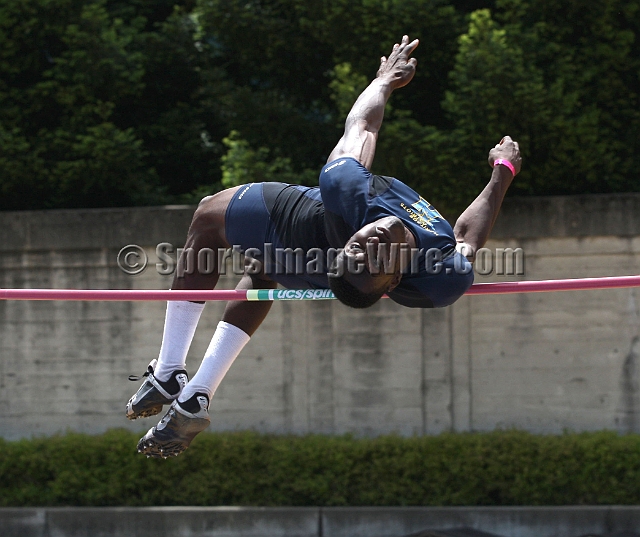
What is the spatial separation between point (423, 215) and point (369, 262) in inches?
19.9

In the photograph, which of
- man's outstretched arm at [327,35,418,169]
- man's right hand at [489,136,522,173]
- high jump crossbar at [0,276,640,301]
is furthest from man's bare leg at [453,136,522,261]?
man's outstretched arm at [327,35,418,169]

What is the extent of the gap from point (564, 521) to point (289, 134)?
195 inches

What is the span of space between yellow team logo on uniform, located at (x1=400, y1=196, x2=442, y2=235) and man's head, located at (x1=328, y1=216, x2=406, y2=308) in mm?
220

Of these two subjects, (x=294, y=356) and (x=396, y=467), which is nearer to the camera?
(x=396, y=467)

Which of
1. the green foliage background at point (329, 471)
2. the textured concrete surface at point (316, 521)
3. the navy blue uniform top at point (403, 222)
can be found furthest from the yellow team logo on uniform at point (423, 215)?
the green foliage background at point (329, 471)

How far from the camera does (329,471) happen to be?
8.55 meters

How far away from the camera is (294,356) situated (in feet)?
29.7

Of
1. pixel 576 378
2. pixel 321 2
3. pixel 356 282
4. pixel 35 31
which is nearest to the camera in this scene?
pixel 356 282

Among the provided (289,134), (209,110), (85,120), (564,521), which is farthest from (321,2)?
(564,521)

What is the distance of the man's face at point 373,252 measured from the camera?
13.6 feet

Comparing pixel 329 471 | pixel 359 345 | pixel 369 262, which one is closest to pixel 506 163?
pixel 369 262

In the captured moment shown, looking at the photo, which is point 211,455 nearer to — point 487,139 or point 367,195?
point 487,139

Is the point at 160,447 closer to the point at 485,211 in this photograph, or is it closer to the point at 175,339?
the point at 175,339

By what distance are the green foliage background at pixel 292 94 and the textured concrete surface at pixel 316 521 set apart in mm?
3001
